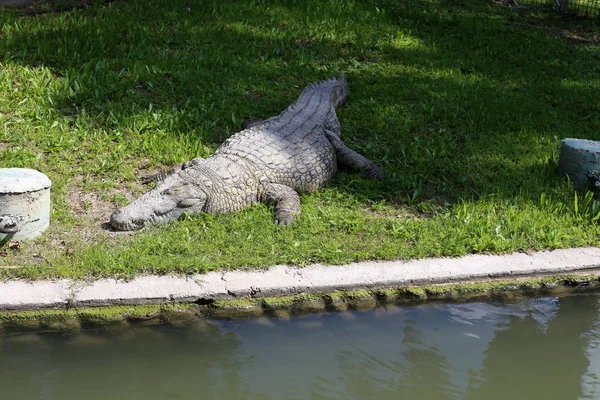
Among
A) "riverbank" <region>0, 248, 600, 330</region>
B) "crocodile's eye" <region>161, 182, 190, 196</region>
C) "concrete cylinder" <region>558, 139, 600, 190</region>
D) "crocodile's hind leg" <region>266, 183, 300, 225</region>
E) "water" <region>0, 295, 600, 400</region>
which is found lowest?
"water" <region>0, 295, 600, 400</region>

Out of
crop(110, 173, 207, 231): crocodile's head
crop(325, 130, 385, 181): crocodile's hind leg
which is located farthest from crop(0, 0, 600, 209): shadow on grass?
crop(110, 173, 207, 231): crocodile's head

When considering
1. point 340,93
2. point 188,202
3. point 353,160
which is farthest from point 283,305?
point 340,93

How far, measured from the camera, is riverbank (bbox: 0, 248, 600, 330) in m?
4.39

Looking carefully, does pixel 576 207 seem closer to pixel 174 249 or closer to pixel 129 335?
pixel 174 249

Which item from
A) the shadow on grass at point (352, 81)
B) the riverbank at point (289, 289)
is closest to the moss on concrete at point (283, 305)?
the riverbank at point (289, 289)

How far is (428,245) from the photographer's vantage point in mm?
5320

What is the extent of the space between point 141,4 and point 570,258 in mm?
6180

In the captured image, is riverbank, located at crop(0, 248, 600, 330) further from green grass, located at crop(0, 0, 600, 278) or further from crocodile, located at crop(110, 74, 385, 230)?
crocodile, located at crop(110, 74, 385, 230)

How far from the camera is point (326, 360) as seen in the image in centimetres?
430

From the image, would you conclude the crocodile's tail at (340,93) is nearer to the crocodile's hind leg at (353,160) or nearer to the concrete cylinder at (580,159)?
the crocodile's hind leg at (353,160)

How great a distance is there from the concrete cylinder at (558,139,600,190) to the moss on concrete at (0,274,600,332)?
138 cm

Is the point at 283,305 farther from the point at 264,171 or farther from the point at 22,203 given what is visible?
the point at 22,203

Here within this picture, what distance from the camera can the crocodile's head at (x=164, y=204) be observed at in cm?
532

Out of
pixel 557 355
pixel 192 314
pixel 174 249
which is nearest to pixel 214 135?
pixel 174 249
